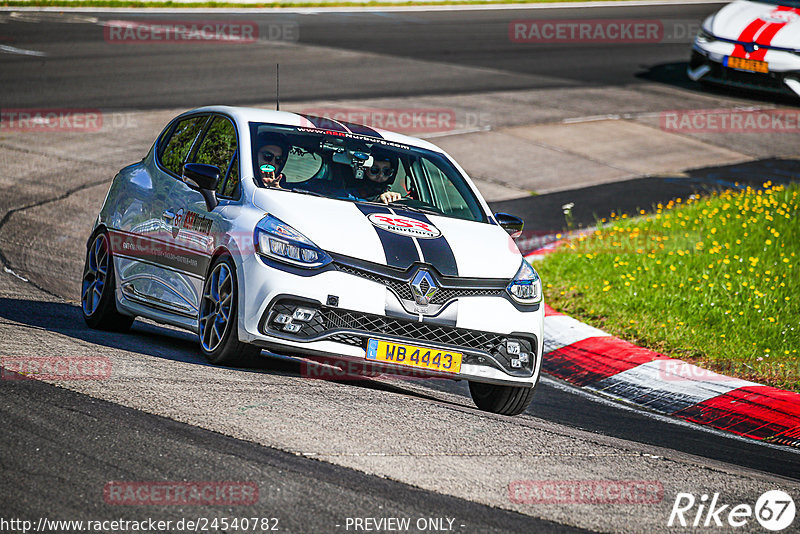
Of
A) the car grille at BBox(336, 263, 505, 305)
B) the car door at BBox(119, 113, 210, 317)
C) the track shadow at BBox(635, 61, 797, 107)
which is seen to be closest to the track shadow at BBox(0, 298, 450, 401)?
the car door at BBox(119, 113, 210, 317)

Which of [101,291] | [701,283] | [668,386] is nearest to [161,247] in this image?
[101,291]

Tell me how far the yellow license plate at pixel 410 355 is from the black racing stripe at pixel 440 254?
0.46 m

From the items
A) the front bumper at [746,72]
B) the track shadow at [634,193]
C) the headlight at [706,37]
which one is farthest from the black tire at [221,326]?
the headlight at [706,37]

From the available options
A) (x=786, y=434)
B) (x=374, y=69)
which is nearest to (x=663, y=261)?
(x=786, y=434)

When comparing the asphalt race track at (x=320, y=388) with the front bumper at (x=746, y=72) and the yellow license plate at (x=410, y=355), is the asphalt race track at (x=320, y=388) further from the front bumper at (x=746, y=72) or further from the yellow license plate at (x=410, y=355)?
the front bumper at (x=746, y=72)

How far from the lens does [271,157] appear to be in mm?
7266

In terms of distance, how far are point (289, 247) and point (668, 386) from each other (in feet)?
10.6

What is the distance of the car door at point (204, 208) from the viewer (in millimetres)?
6891

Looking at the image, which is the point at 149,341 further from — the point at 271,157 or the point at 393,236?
the point at 393,236

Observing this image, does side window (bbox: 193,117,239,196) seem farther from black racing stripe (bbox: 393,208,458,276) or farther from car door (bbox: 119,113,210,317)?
black racing stripe (bbox: 393,208,458,276)

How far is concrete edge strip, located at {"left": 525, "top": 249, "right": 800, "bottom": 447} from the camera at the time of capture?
7.47 meters

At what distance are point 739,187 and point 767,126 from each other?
4.55 metres

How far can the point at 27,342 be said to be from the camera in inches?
Result: 262

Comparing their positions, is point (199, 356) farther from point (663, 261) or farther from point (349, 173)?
point (663, 261)
